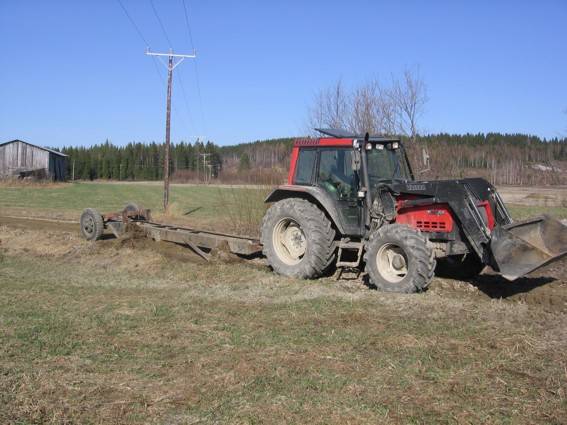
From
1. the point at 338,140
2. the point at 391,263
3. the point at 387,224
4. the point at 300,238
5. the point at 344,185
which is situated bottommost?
the point at 391,263

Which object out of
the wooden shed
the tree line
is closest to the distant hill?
the tree line

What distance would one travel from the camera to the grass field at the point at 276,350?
422 centimetres

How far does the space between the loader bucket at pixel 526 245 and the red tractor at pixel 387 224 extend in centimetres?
1

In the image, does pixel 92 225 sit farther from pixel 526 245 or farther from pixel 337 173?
pixel 526 245

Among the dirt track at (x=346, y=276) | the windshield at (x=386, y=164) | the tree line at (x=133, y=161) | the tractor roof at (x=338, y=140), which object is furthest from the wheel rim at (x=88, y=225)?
the tree line at (x=133, y=161)

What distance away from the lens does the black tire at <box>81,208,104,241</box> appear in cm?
1321

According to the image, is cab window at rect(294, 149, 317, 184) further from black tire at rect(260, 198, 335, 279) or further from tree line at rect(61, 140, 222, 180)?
tree line at rect(61, 140, 222, 180)

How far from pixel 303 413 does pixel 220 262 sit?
6.28 metres

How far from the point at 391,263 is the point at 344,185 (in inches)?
59.7

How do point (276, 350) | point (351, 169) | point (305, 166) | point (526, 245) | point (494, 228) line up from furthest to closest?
point (305, 166) → point (351, 169) → point (494, 228) → point (526, 245) → point (276, 350)

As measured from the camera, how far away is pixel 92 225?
1337cm

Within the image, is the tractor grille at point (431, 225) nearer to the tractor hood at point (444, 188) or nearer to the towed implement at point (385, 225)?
the towed implement at point (385, 225)

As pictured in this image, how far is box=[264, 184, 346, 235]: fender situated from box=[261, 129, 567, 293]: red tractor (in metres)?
0.02

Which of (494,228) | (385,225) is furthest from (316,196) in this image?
(494,228)
